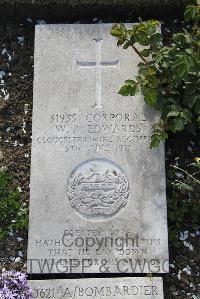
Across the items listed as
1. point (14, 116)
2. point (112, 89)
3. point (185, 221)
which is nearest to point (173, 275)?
point (185, 221)

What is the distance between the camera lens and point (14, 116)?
4.56 metres

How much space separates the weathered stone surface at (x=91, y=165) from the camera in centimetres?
398

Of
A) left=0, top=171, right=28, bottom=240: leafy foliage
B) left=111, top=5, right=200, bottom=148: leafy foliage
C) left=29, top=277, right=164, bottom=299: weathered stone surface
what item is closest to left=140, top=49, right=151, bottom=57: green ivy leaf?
left=111, top=5, right=200, bottom=148: leafy foliage

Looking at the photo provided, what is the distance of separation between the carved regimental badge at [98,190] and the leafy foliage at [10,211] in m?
0.43

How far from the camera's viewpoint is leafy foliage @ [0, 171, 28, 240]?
13.8 ft

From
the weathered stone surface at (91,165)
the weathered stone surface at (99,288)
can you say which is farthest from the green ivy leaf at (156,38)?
the weathered stone surface at (99,288)

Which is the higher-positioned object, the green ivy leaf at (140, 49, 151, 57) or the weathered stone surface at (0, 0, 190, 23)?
the weathered stone surface at (0, 0, 190, 23)

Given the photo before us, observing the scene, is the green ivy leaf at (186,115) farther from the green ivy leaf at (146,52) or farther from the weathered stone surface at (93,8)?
the weathered stone surface at (93,8)

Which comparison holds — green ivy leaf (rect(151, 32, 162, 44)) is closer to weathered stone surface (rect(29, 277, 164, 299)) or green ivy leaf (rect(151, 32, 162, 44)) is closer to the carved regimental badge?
the carved regimental badge

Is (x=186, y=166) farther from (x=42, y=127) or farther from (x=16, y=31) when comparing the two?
(x=16, y=31)

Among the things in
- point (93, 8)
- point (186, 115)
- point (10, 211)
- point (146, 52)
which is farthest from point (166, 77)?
point (10, 211)

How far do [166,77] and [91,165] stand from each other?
0.87 meters

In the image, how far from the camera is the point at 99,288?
3.87m

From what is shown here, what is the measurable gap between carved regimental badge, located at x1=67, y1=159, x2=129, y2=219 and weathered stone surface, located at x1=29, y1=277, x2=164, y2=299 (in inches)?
18.6
